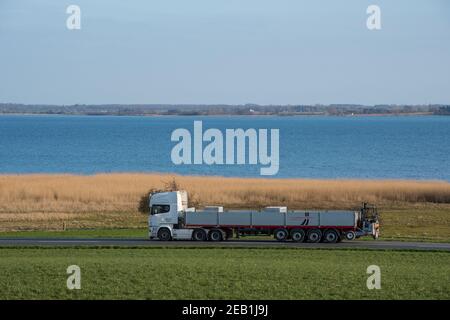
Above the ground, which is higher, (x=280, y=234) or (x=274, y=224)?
(x=274, y=224)

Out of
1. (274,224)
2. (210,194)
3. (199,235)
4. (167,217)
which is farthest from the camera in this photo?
(210,194)

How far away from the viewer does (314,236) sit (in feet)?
173

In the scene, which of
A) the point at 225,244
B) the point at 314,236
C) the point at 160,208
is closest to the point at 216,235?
the point at 225,244

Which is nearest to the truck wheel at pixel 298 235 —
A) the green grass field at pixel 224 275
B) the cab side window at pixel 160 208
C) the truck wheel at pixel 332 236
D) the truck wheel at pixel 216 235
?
the truck wheel at pixel 332 236

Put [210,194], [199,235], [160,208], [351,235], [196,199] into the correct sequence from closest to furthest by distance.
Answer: [351,235] < [199,235] < [160,208] < [196,199] < [210,194]

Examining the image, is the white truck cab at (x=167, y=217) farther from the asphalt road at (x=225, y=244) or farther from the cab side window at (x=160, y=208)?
the asphalt road at (x=225, y=244)

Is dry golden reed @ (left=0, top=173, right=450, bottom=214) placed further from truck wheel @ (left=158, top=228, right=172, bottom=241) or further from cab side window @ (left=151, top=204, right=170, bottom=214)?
truck wheel @ (left=158, top=228, right=172, bottom=241)

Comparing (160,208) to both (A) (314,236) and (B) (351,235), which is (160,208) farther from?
(B) (351,235)

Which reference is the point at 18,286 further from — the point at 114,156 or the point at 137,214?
the point at 114,156

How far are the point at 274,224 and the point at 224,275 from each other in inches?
678

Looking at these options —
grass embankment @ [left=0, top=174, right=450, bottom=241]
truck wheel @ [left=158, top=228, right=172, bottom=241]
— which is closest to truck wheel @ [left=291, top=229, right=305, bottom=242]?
truck wheel @ [left=158, top=228, right=172, bottom=241]

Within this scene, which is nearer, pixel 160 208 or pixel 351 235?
pixel 351 235

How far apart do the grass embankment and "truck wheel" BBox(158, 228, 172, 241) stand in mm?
9855

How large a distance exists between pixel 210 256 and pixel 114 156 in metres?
153
